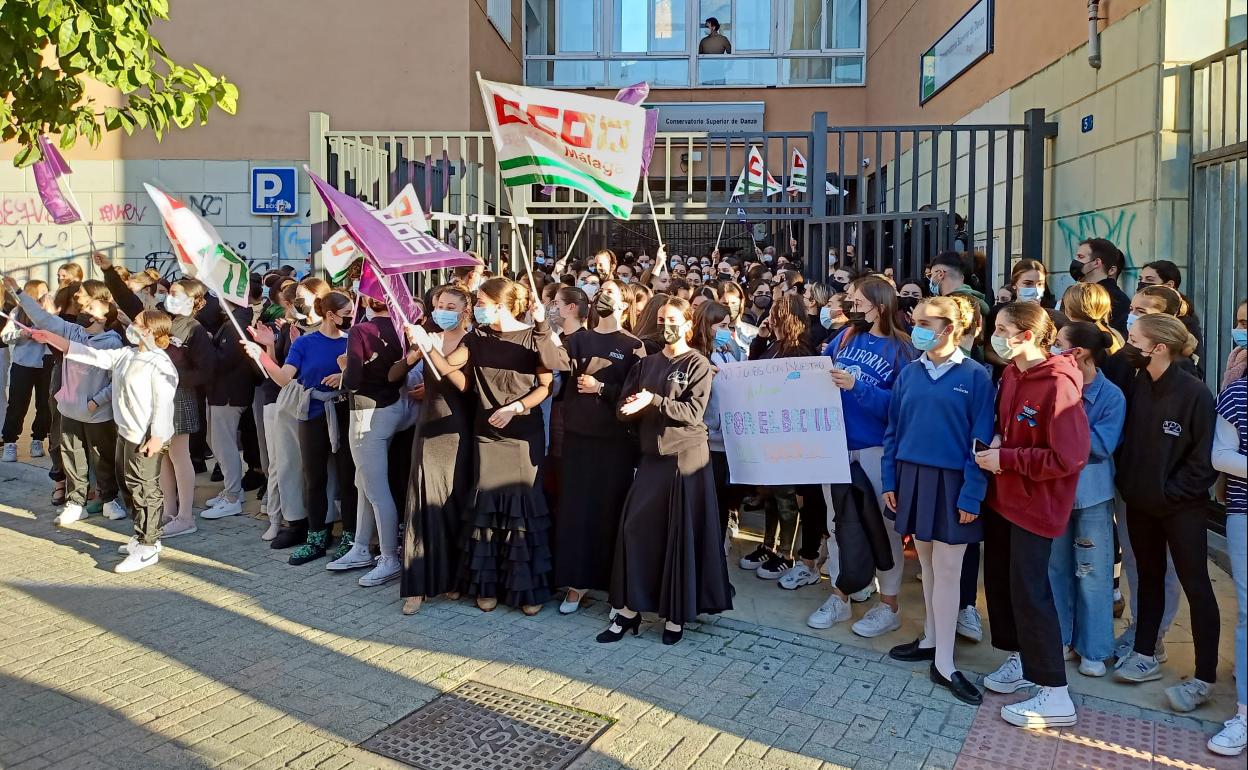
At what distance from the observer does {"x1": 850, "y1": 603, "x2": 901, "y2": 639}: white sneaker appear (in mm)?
5508

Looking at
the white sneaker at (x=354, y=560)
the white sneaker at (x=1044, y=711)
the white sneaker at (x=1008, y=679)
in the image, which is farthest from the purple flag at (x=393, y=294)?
the white sneaker at (x=1044, y=711)

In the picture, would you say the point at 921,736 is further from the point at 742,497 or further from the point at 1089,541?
the point at 742,497

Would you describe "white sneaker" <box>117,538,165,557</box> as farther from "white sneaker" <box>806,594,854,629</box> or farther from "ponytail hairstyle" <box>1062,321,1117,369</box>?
"ponytail hairstyle" <box>1062,321,1117,369</box>

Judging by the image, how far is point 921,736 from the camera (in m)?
4.30

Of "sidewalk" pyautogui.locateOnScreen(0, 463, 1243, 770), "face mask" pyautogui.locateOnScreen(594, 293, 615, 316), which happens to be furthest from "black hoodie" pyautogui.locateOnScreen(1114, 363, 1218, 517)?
"face mask" pyautogui.locateOnScreen(594, 293, 615, 316)

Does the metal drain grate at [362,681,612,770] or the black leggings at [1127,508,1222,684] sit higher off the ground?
the black leggings at [1127,508,1222,684]

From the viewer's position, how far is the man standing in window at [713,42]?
68.6ft

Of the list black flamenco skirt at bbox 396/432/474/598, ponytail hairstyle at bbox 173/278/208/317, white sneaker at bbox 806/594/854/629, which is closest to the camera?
white sneaker at bbox 806/594/854/629

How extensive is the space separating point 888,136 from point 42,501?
13.9 m

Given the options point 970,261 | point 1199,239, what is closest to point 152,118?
point 970,261

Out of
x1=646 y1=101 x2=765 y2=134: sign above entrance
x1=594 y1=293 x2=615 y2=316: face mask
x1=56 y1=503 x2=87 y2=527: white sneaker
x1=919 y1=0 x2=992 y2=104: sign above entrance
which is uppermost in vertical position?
x1=646 y1=101 x2=765 y2=134: sign above entrance

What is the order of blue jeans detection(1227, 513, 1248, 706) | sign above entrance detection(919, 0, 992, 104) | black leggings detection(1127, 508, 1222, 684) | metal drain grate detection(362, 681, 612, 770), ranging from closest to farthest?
blue jeans detection(1227, 513, 1248, 706) < metal drain grate detection(362, 681, 612, 770) < black leggings detection(1127, 508, 1222, 684) < sign above entrance detection(919, 0, 992, 104)

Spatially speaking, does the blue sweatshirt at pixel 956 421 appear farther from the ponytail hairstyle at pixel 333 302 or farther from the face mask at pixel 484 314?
the ponytail hairstyle at pixel 333 302

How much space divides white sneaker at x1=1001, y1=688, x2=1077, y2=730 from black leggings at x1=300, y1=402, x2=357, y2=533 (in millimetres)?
4442
